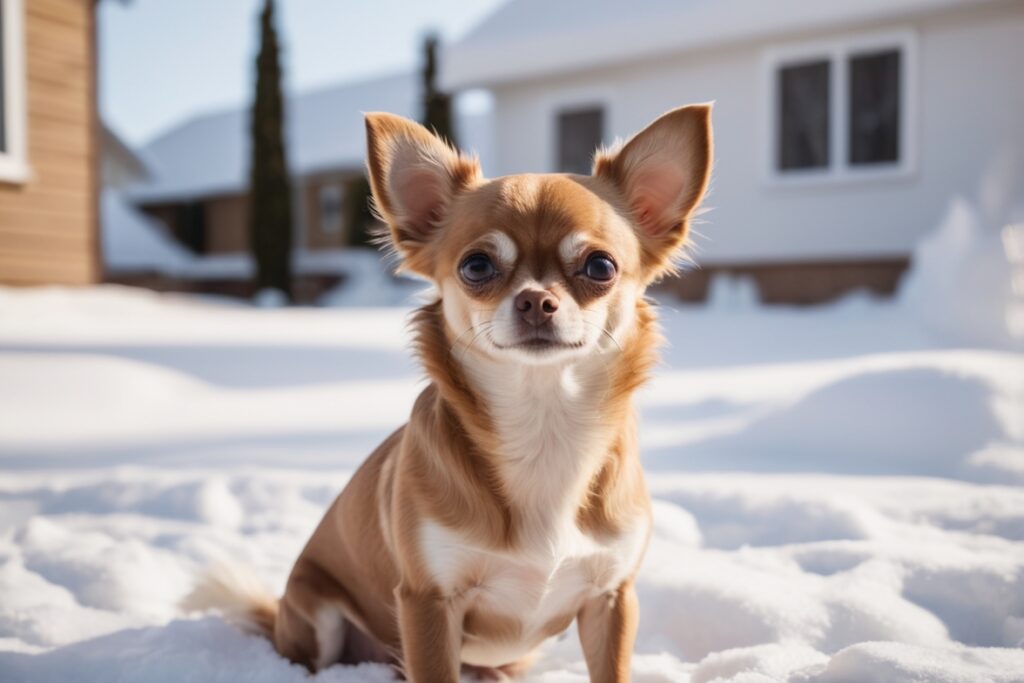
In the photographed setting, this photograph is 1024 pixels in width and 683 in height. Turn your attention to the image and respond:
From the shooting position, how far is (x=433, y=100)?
720 inches

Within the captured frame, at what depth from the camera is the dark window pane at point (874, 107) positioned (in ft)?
32.4

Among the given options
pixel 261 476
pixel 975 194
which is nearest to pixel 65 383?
pixel 261 476

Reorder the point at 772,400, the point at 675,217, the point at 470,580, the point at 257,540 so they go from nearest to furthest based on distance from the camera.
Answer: the point at 470,580 < the point at 675,217 < the point at 257,540 < the point at 772,400

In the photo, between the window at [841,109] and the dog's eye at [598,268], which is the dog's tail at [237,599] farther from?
the window at [841,109]

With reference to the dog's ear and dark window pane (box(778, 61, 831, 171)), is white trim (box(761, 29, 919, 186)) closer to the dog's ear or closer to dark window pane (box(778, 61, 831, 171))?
dark window pane (box(778, 61, 831, 171))

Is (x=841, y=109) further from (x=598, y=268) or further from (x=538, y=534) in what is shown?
(x=538, y=534)

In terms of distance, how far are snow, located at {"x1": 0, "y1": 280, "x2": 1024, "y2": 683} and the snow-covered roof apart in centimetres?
472

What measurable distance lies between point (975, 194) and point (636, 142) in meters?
8.86

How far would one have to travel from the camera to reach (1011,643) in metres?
2.15

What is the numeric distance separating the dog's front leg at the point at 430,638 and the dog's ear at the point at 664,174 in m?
0.97

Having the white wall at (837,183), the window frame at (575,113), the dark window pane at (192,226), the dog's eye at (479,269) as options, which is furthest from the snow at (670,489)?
the dark window pane at (192,226)

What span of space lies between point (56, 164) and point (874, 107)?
30.4 feet

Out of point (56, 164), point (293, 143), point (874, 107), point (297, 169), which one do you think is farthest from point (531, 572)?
point (293, 143)

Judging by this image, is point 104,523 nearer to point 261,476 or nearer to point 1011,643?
point 261,476
